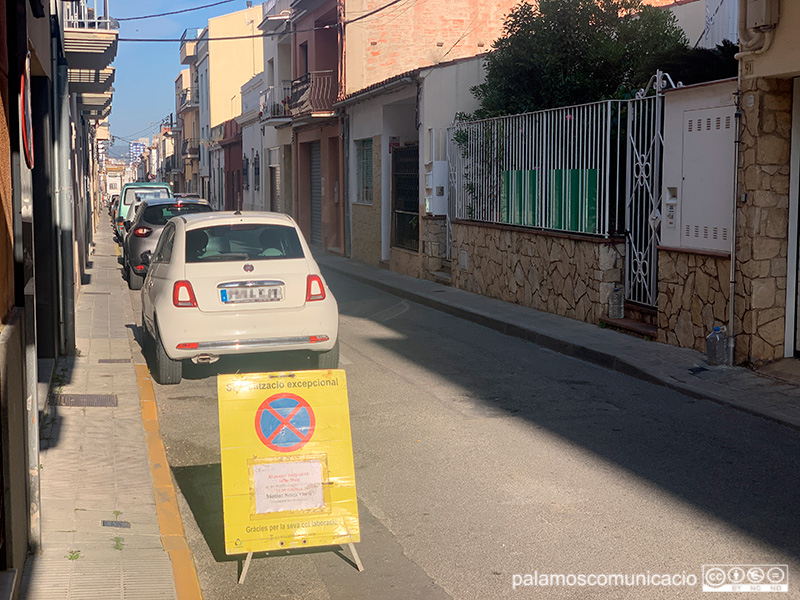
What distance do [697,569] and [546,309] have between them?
9.30 meters

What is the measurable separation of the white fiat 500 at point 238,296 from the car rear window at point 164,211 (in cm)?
884

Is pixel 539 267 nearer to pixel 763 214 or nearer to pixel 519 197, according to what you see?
pixel 519 197

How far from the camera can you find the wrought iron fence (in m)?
12.3

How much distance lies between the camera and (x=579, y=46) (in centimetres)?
1630

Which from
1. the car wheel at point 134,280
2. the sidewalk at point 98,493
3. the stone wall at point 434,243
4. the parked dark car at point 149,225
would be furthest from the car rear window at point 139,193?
the sidewalk at point 98,493

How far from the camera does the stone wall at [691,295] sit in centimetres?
980

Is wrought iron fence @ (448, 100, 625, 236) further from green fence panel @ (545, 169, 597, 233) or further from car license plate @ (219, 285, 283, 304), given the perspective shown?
car license plate @ (219, 285, 283, 304)

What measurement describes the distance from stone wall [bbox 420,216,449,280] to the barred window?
519cm

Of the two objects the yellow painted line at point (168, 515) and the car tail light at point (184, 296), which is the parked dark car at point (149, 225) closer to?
the car tail light at point (184, 296)

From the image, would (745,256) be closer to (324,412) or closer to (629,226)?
(629,226)

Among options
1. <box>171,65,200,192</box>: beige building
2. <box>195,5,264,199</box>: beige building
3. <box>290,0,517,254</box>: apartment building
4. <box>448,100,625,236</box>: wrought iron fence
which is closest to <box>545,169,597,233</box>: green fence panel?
<box>448,100,625,236</box>: wrought iron fence

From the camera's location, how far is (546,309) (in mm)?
13805

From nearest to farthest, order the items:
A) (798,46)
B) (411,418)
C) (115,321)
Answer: (411,418), (798,46), (115,321)

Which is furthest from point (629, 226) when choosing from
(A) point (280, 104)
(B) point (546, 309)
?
(A) point (280, 104)
